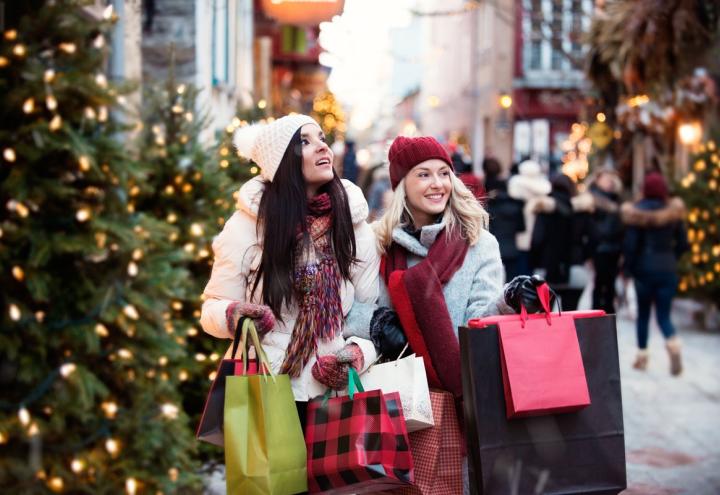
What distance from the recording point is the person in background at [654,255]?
10508mm

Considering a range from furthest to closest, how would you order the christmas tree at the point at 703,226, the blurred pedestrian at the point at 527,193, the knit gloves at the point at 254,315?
the christmas tree at the point at 703,226 → the blurred pedestrian at the point at 527,193 → the knit gloves at the point at 254,315

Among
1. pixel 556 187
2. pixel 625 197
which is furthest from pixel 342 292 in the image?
pixel 625 197

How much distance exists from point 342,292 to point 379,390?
18.8 inches

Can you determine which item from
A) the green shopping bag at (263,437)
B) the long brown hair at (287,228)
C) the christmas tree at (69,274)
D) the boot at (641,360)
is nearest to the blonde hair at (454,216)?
the long brown hair at (287,228)

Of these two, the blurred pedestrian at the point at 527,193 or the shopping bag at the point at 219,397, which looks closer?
the shopping bag at the point at 219,397

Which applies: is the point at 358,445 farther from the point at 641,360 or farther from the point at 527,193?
the point at 527,193

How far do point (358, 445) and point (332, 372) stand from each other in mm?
304

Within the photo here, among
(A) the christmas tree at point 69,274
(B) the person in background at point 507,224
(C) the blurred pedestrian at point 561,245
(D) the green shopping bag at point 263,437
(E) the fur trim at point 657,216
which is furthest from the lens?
(B) the person in background at point 507,224

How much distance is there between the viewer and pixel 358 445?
3.51 m

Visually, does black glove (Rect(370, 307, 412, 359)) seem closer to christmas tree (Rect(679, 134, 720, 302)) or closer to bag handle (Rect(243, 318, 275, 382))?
bag handle (Rect(243, 318, 275, 382))

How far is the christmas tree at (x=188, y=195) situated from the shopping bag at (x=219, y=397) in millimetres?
2882

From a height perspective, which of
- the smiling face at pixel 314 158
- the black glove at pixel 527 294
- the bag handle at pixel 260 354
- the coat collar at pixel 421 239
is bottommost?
the bag handle at pixel 260 354

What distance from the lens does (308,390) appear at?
3.82 metres

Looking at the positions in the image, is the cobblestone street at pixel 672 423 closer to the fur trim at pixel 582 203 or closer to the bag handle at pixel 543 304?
the fur trim at pixel 582 203
